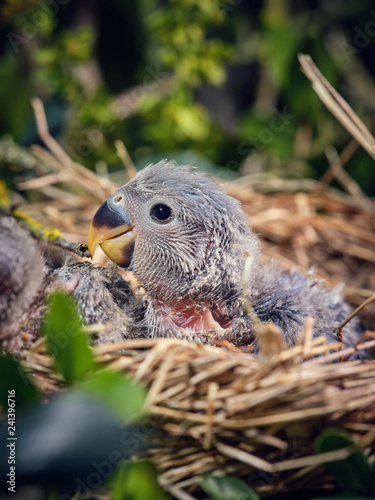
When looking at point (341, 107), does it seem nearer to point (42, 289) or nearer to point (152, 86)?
point (42, 289)

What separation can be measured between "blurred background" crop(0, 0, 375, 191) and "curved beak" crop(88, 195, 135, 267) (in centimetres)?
66

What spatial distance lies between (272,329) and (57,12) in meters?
1.64

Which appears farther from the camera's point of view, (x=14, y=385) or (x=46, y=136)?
(x=46, y=136)

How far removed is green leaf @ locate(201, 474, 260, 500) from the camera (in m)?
0.69

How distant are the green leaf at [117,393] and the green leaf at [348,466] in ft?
0.84

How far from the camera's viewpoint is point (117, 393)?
67cm

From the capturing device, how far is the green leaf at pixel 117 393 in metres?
0.66

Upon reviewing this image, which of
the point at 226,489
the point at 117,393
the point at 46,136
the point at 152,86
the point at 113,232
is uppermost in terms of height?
the point at 152,86

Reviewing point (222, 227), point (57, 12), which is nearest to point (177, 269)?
point (222, 227)

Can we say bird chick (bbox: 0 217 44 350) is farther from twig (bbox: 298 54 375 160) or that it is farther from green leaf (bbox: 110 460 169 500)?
twig (bbox: 298 54 375 160)

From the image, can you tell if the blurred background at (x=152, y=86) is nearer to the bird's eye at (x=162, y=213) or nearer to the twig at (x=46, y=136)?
the twig at (x=46, y=136)

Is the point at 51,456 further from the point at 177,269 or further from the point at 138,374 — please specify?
the point at 177,269

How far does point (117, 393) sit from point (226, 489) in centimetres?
20

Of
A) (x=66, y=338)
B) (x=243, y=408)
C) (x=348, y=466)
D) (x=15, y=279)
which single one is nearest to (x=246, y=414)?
(x=243, y=408)
